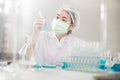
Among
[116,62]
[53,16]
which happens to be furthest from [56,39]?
[116,62]

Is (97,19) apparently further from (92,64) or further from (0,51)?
(0,51)

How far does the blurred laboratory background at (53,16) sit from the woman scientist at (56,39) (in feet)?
0.13

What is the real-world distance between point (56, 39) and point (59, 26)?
0.10m

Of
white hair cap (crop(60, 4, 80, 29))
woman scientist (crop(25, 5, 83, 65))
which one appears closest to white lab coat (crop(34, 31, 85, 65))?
woman scientist (crop(25, 5, 83, 65))

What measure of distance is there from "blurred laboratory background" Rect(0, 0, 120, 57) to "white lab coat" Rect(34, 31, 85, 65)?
57mm

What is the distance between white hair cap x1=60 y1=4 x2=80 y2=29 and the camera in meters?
1.41

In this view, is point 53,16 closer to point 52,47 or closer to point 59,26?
point 59,26

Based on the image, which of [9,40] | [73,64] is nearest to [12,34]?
[9,40]

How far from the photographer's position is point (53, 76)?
1.39m

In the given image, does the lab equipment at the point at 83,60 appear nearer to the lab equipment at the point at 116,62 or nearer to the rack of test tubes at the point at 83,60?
the rack of test tubes at the point at 83,60

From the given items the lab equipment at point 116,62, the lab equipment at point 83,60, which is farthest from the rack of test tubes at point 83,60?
the lab equipment at point 116,62

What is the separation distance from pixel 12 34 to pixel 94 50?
61 cm

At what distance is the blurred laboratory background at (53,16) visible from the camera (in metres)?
1.38

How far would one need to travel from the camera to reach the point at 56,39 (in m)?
1.43
